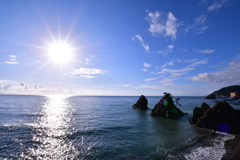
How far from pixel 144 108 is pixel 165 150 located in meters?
48.7

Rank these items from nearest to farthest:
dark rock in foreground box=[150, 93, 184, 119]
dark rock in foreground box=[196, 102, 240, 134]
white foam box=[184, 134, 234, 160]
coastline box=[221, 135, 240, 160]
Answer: coastline box=[221, 135, 240, 160], white foam box=[184, 134, 234, 160], dark rock in foreground box=[196, 102, 240, 134], dark rock in foreground box=[150, 93, 184, 119]

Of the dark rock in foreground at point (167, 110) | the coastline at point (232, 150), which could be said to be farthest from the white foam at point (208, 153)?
the dark rock in foreground at point (167, 110)

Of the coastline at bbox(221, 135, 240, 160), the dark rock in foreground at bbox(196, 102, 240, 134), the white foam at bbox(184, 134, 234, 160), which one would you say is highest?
the dark rock in foreground at bbox(196, 102, 240, 134)

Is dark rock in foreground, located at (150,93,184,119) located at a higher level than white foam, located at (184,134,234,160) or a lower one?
higher

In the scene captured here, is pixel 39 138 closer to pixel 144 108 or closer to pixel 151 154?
pixel 151 154

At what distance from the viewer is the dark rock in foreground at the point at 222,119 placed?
24594 millimetres

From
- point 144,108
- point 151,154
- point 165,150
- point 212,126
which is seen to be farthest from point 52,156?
point 144,108

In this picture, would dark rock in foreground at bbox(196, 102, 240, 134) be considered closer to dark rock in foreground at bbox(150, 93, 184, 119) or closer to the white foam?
the white foam

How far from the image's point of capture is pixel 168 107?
42.1 metres

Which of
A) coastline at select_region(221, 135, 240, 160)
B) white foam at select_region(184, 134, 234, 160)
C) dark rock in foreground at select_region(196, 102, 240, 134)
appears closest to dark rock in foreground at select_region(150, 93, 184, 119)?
dark rock in foreground at select_region(196, 102, 240, 134)

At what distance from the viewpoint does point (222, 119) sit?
26.0 meters

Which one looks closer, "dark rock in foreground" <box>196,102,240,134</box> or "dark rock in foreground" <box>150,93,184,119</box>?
"dark rock in foreground" <box>196,102,240,134</box>

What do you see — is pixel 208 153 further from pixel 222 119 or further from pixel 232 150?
pixel 222 119

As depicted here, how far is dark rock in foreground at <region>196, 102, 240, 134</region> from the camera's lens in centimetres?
2459
